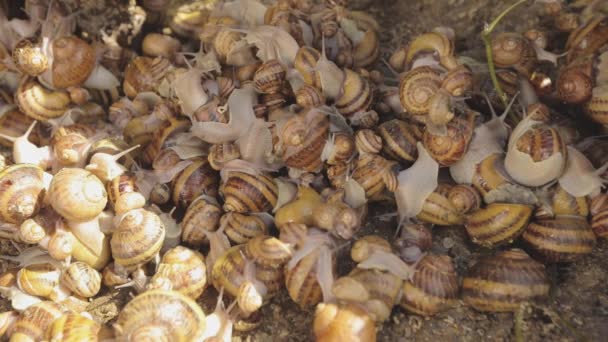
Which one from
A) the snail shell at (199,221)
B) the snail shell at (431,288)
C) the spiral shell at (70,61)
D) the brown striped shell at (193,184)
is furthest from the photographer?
the spiral shell at (70,61)

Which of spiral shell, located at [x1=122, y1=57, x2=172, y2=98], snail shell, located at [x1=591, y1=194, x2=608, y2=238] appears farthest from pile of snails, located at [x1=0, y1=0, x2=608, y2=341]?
spiral shell, located at [x1=122, y1=57, x2=172, y2=98]

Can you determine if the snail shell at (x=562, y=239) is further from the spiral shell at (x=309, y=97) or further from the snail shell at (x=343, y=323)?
the spiral shell at (x=309, y=97)

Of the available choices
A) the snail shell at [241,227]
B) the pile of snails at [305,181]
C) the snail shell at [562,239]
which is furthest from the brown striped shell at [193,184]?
the snail shell at [562,239]

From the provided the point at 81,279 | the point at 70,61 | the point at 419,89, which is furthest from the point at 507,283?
the point at 70,61

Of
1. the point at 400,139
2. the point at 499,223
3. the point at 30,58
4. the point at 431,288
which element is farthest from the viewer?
the point at 30,58

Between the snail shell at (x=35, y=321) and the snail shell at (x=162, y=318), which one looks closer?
the snail shell at (x=162, y=318)

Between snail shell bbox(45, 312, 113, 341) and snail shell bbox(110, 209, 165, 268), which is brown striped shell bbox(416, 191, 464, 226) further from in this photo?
snail shell bbox(45, 312, 113, 341)

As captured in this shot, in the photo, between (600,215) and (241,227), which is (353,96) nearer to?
(241,227)
